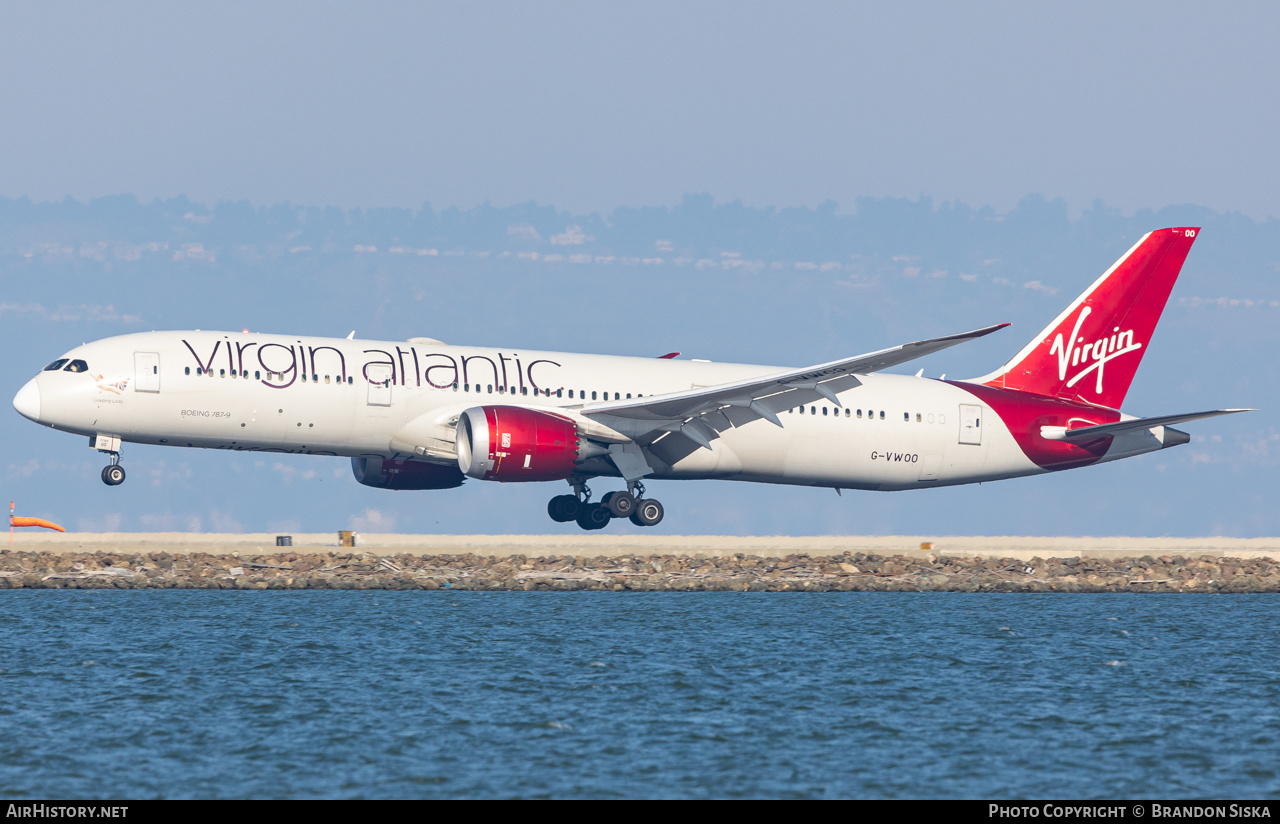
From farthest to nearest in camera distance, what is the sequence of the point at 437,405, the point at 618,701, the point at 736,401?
the point at 736,401, the point at 437,405, the point at 618,701

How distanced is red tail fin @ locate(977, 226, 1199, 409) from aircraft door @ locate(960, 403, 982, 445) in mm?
2185

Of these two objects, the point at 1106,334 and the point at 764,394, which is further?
the point at 1106,334

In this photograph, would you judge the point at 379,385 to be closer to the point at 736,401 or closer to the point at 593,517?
the point at 593,517

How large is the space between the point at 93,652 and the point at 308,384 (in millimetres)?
11139

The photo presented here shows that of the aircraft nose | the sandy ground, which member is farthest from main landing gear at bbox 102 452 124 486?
the sandy ground

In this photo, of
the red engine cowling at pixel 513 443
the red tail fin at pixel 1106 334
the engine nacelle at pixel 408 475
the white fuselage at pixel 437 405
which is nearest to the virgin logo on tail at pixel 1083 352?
the red tail fin at pixel 1106 334

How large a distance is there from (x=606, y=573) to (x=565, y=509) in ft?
9.76

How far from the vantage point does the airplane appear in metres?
40.4

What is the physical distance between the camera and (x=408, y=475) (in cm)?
4759

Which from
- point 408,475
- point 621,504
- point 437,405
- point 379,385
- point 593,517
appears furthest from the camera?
point 593,517

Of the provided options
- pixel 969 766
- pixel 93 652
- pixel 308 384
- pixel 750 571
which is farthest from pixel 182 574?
pixel 969 766

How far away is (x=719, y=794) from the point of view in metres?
20.1

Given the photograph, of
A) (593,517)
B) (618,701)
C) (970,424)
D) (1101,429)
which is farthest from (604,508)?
(618,701)

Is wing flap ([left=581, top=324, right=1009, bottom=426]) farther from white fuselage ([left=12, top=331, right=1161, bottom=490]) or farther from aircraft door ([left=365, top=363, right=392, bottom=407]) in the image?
aircraft door ([left=365, top=363, right=392, bottom=407])
